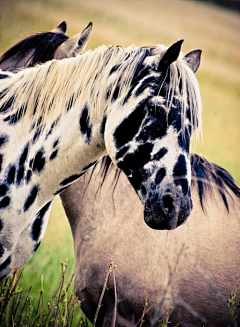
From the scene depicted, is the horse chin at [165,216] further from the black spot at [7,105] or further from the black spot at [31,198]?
the black spot at [7,105]

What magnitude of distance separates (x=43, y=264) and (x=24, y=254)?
1.37m

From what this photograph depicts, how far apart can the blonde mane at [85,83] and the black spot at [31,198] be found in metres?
0.29

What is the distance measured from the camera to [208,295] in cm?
210

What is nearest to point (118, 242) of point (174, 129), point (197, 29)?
point (174, 129)

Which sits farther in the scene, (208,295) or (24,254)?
(208,295)

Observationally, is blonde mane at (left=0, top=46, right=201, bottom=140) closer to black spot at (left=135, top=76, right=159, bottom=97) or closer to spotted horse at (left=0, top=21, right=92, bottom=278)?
black spot at (left=135, top=76, right=159, bottom=97)

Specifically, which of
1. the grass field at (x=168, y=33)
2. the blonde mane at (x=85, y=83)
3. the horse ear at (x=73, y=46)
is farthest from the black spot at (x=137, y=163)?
the grass field at (x=168, y=33)

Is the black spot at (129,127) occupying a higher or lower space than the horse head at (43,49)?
lower

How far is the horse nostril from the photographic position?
1.35 metres

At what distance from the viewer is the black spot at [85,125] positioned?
5.14 ft

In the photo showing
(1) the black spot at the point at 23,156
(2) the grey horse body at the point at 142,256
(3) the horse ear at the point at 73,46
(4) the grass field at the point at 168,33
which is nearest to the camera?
(1) the black spot at the point at 23,156

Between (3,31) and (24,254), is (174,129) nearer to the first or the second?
(24,254)

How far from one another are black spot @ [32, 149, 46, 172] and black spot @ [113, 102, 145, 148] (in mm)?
355

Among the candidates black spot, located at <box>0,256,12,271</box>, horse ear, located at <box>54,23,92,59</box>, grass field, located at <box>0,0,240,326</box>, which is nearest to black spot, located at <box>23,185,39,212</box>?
black spot, located at <box>0,256,12,271</box>
